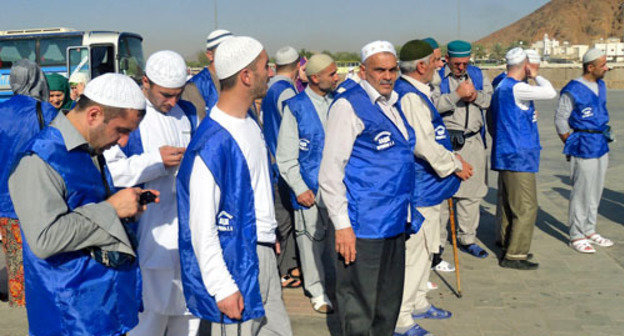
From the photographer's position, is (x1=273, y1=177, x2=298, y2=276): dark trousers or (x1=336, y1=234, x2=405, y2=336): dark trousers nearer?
(x1=336, y1=234, x2=405, y2=336): dark trousers

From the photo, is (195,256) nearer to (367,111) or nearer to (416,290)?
(367,111)

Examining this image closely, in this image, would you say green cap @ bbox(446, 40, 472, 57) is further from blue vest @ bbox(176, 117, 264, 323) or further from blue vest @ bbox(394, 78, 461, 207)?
blue vest @ bbox(176, 117, 264, 323)

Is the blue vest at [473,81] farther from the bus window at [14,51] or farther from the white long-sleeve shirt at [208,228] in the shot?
the bus window at [14,51]

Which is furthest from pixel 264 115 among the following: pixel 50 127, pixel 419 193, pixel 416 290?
pixel 50 127

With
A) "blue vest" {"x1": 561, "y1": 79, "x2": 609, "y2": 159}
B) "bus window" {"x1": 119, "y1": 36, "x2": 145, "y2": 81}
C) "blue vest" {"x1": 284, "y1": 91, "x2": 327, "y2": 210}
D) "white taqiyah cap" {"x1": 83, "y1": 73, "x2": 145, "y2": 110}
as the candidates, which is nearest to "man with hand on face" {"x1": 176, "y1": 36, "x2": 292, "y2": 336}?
"white taqiyah cap" {"x1": 83, "y1": 73, "x2": 145, "y2": 110}

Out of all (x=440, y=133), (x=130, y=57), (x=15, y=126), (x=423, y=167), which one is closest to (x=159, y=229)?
(x=15, y=126)

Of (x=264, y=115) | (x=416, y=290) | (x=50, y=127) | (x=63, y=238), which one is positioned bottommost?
(x=416, y=290)

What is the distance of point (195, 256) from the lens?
260 centimetres

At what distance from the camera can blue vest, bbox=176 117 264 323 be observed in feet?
8.38

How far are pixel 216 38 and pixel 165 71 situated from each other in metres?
2.05

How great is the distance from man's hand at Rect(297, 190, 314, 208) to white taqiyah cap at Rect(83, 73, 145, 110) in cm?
256

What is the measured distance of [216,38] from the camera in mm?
→ 5332

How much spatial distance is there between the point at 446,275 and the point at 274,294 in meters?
3.31

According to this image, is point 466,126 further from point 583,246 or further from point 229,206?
point 229,206
